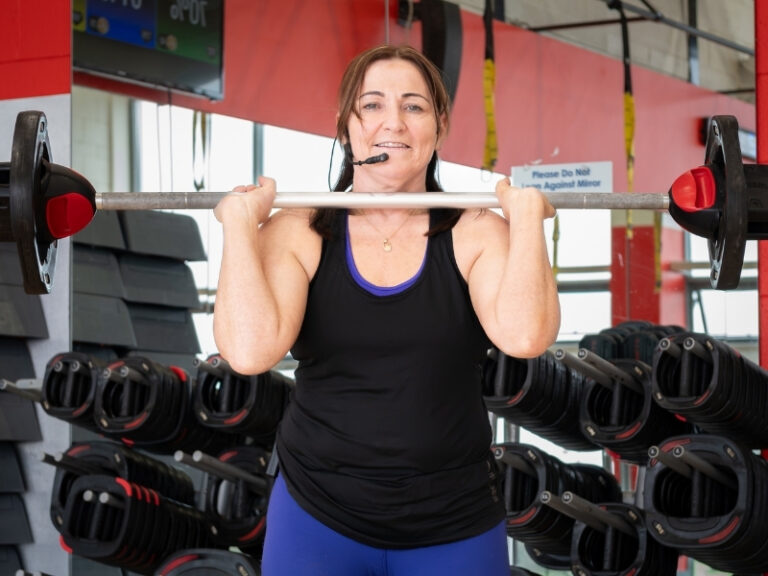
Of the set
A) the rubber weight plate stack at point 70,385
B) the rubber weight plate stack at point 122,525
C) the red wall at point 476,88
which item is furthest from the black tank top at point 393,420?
the red wall at point 476,88

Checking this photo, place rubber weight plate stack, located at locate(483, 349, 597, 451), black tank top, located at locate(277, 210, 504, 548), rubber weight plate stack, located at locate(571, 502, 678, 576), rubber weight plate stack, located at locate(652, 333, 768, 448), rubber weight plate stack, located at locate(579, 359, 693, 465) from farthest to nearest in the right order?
rubber weight plate stack, located at locate(483, 349, 597, 451) → rubber weight plate stack, located at locate(579, 359, 693, 465) → rubber weight plate stack, located at locate(571, 502, 678, 576) → rubber weight plate stack, located at locate(652, 333, 768, 448) → black tank top, located at locate(277, 210, 504, 548)

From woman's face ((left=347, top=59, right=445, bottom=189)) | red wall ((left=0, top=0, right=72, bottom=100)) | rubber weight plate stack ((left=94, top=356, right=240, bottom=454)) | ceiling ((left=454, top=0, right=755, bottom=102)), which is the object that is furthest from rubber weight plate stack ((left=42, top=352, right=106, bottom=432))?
woman's face ((left=347, top=59, right=445, bottom=189))

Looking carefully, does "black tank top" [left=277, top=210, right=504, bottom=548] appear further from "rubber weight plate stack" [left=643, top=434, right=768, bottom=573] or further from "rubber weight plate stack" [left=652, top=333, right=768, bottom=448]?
"rubber weight plate stack" [left=652, top=333, right=768, bottom=448]

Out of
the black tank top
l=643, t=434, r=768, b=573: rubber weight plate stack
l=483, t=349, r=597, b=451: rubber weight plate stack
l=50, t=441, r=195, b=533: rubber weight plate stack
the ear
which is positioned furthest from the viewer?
l=50, t=441, r=195, b=533: rubber weight plate stack

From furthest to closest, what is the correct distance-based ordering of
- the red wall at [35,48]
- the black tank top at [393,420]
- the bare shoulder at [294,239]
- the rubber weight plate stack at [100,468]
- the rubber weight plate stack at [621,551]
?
the red wall at [35,48]
the rubber weight plate stack at [100,468]
the rubber weight plate stack at [621,551]
the bare shoulder at [294,239]
the black tank top at [393,420]

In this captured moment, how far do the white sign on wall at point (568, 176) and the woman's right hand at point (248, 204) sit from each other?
2471 mm

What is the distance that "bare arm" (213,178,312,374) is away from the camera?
1739 millimetres

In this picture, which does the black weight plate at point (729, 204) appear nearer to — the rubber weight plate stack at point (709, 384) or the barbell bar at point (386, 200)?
the barbell bar at point (386, 200)

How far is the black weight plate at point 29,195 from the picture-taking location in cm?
203

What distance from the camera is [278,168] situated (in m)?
4.45

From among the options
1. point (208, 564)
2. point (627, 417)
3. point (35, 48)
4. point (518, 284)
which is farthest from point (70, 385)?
point (518, 284)

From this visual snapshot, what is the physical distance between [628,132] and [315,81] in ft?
3.82

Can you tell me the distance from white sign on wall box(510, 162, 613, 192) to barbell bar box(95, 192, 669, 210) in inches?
84.3

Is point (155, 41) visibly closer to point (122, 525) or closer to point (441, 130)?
point (122, 525)
